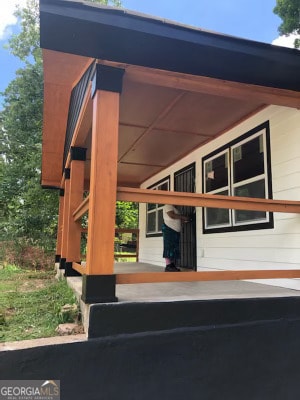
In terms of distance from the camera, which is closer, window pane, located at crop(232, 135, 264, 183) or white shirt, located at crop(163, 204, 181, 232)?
window pane, located at crop(232, 135, 264, 183)

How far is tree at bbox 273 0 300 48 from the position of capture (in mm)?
10516

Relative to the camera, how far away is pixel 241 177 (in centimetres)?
462

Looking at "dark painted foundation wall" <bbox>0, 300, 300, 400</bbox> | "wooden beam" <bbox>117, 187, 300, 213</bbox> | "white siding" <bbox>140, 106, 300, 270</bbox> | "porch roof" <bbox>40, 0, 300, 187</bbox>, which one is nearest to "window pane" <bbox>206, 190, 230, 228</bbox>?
"white siding" <bbox>140, 106, 300, 270</bbox>

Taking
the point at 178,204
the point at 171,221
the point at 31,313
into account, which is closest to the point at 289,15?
the point at 171,221

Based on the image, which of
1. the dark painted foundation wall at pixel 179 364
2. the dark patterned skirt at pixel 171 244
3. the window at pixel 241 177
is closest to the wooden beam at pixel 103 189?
the dark painted foundation wall at pixel 179 364

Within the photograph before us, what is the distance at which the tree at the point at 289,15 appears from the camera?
1052cm

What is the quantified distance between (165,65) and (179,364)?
244cm

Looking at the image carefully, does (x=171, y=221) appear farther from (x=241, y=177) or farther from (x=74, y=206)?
(x=74, y=206)

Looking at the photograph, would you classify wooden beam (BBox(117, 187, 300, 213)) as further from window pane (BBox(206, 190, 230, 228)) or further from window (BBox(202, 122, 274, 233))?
window pane (BBox(206, 190, 230, 228))

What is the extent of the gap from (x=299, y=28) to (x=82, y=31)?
35.3 ft

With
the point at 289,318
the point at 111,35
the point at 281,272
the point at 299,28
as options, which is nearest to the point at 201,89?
the point at 111,35

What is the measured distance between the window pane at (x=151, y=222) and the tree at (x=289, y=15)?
7.54 m

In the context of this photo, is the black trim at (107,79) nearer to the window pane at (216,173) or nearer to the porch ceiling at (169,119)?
the porch ceiling at (169,119)

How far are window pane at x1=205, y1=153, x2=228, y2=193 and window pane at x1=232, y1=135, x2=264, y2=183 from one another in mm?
259
